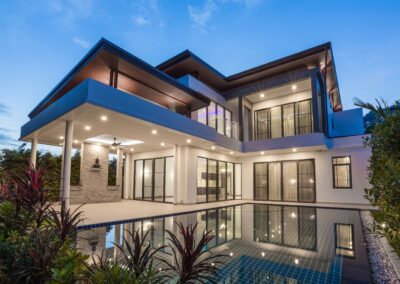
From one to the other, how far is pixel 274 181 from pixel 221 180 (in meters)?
3.43

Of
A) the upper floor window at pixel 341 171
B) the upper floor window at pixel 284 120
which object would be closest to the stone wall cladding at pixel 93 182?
the upper floor window at pixel 284 120

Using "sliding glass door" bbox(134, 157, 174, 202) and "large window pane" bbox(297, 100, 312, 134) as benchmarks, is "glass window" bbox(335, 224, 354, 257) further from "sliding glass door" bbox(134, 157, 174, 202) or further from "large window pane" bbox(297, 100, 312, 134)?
"sliding glass door" bbox(134, 157, 174, 202)

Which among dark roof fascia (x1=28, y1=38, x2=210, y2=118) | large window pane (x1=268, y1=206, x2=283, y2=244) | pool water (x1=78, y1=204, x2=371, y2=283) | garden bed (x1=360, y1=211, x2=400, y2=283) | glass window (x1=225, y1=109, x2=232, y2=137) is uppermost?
dark roof fascia (x1=28, y1=38, x2=210, y2=118)

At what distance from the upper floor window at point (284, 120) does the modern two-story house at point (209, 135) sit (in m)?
0.06

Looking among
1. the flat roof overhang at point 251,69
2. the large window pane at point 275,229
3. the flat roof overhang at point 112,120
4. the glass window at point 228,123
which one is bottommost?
the large window pane at point 275,229

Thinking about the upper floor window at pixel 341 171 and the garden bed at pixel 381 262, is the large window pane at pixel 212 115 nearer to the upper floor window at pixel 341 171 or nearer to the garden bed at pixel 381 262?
the upper floor window at pixel 341 171

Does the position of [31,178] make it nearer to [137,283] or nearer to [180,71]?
[137,283]

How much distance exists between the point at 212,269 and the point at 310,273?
2.44 m

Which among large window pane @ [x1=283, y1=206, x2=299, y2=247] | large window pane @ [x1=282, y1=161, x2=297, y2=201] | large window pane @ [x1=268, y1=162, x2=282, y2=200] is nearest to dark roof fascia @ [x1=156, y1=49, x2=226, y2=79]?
large window pane @ [x1=268, y1=162, x2=282, y2=200]

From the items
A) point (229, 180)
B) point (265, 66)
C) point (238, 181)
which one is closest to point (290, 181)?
point (238, 181)

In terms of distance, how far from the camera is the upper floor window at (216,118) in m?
14.1

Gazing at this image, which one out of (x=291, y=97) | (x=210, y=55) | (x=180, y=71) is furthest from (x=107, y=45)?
(x=210, y=55)

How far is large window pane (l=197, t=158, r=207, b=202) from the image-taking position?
13461mm

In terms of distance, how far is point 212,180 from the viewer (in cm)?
1452
